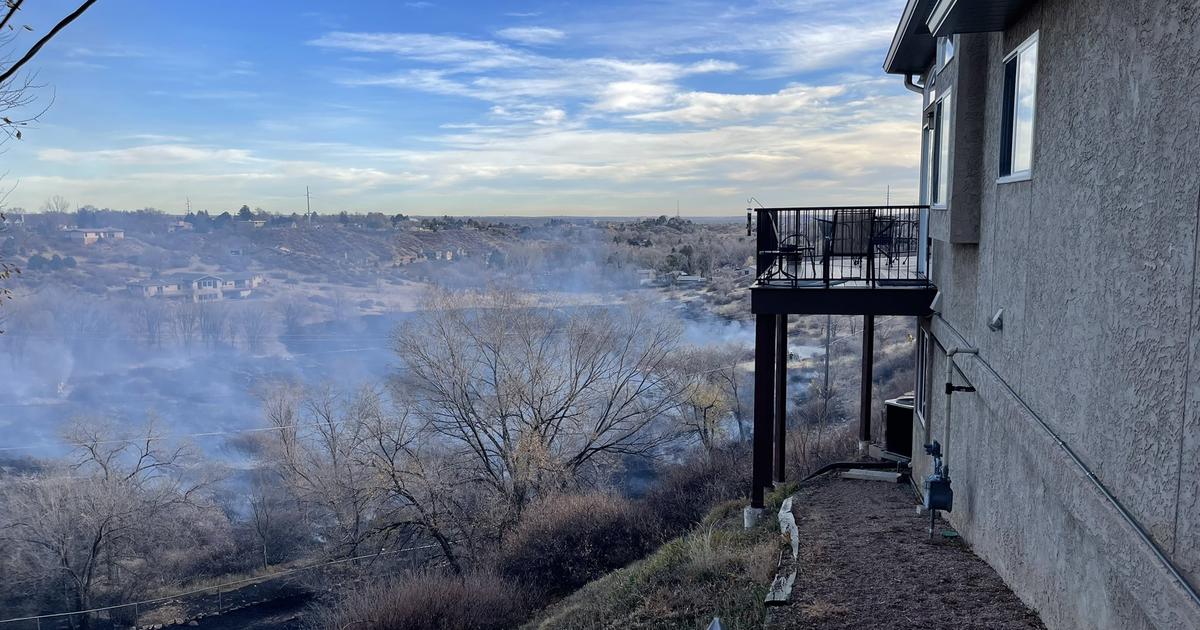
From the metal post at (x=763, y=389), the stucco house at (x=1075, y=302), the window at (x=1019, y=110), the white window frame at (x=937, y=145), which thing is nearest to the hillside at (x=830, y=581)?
the stucco house at (x=1075, y=302)

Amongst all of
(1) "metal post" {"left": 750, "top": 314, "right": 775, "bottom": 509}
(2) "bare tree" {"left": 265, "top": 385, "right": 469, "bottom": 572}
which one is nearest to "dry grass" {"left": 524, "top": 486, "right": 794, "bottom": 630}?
(1) "metal post" {"left": 750, "top": 314, "right": 775, "bottom": 509}

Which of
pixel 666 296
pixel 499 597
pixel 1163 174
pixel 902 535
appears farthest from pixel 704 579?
pixel 666 296

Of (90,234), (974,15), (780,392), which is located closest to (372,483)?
(780,392)

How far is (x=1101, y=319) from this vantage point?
429 centimetres

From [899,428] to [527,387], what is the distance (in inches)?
594

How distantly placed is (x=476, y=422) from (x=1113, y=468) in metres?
22.5

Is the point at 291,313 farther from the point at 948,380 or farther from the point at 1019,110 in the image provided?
the point at 1019,110

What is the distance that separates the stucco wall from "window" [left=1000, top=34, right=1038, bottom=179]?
0.42 feet

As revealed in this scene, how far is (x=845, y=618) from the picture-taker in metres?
6.06

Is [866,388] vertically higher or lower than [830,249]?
lower

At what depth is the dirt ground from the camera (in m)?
5.85

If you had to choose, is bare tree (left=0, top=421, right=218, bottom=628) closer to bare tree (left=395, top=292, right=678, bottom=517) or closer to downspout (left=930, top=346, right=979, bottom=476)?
bare tree (left=395, top=292, right=678, bottom=517)

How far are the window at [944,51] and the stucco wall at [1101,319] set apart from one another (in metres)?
2.24

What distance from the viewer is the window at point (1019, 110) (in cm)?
588
